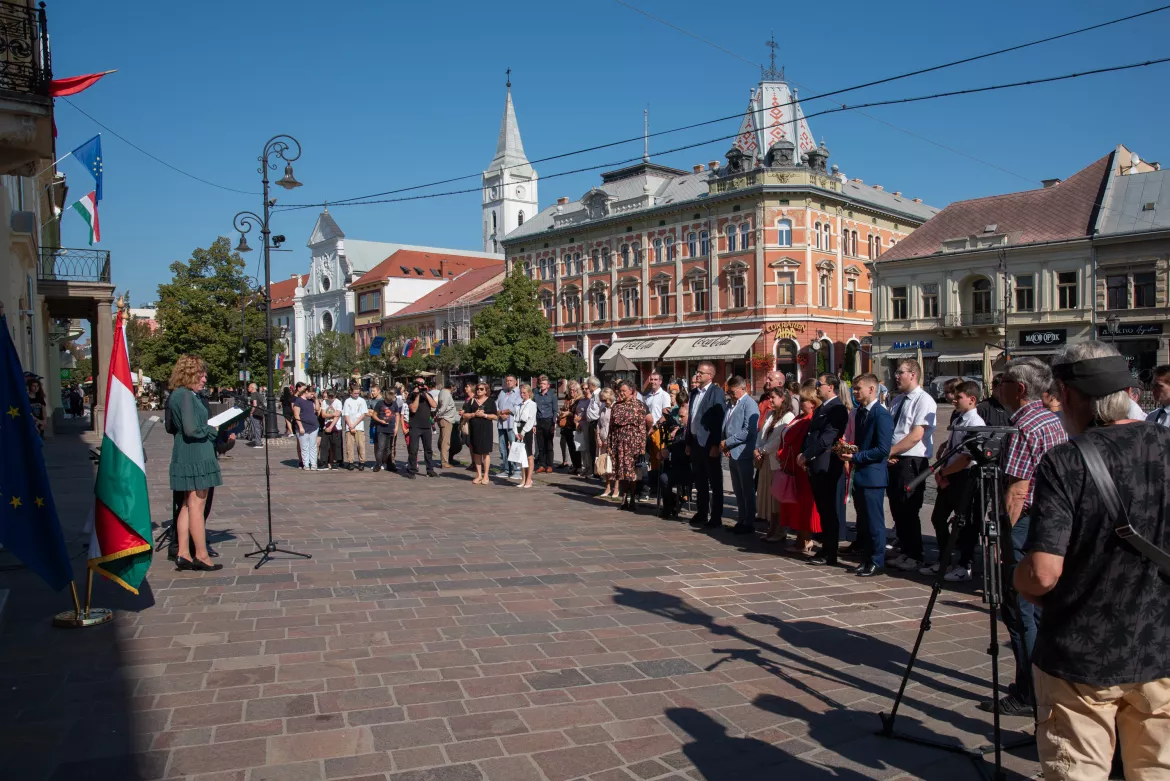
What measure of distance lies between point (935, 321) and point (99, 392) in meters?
39.2

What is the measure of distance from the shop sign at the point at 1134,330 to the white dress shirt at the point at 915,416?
35.9m

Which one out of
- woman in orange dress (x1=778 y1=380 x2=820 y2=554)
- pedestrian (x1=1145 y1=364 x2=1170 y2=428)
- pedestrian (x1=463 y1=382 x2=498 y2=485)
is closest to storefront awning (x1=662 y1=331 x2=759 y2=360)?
pedestrian (x1=463 y1=382 x2=498 y2=485)

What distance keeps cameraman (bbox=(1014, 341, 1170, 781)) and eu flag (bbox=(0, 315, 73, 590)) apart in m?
5.64

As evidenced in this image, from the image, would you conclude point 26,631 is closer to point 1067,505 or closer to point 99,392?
point 1067,505

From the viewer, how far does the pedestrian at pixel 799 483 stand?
8727mm

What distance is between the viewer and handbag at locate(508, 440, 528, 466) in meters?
14.5

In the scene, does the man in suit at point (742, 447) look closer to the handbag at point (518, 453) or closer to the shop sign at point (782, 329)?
the handbag at point (518, 453)

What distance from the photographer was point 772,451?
9.79 m

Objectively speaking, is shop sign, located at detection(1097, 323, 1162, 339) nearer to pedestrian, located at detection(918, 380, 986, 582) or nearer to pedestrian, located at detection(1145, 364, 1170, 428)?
pedestrian, located at detection(1145, 364, 1170, 428)

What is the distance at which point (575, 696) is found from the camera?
4.78 meters

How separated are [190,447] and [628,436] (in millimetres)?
5872

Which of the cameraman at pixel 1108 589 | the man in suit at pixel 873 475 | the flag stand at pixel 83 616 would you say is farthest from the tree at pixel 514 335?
the cameraman at pixel 1108 589

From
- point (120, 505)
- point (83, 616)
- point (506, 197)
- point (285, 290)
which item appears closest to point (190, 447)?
point (120, 505)

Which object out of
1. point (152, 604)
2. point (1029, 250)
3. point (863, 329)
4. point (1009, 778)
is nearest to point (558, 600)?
point (152, 604)
